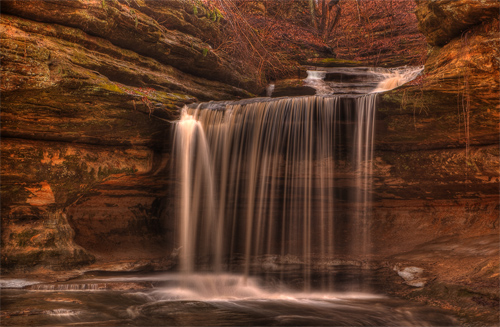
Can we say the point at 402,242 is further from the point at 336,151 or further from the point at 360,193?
the point at 336,151

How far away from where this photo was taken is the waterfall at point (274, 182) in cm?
873

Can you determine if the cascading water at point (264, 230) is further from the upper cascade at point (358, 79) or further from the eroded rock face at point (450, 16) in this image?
the upper cascade at point (358, 79)

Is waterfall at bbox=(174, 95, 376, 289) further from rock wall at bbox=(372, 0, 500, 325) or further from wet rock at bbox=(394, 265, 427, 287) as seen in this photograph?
wet rock at bbox=(394, 265, 427, 287)

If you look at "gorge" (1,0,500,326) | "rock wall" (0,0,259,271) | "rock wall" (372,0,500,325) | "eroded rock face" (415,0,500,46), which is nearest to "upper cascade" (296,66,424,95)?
"gorge" (1,0,500,326)

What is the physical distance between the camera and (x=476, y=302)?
232 inches

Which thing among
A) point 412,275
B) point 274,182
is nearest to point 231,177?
point 274,182

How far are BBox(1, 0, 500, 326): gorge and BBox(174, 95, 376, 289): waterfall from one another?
5cm

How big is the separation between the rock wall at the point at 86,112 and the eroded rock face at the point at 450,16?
5.77 m

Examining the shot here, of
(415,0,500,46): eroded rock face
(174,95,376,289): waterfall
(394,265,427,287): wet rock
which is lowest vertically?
(394,265,427,287): wet rock

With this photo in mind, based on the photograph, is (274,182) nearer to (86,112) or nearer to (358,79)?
(86,112)

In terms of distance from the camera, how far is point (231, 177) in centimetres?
959

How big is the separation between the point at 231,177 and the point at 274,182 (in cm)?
109

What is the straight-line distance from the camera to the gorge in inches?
269

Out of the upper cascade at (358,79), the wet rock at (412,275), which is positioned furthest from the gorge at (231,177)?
the upper cascade at (358,79)
